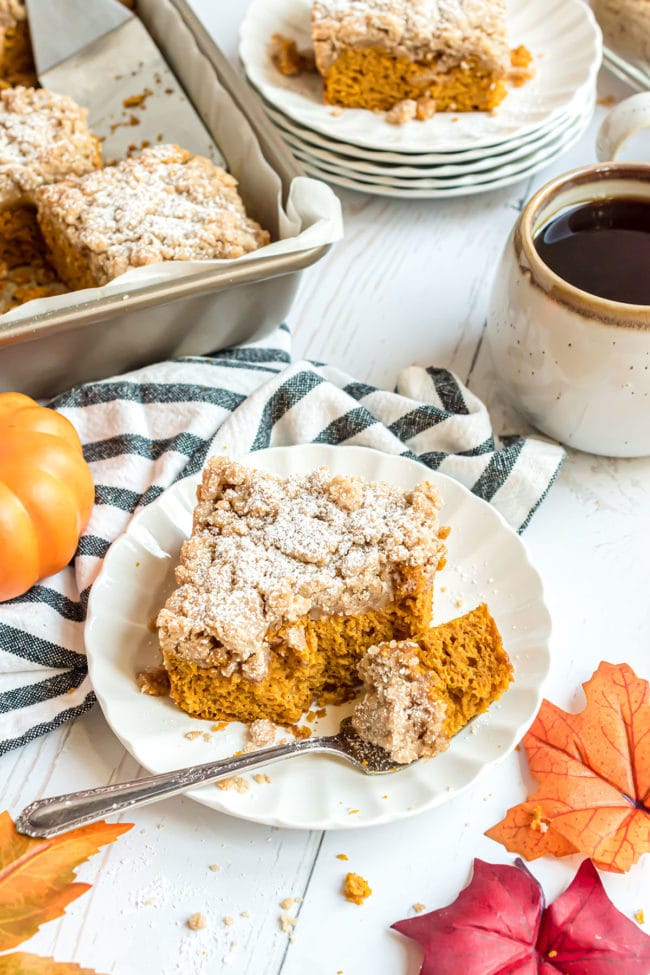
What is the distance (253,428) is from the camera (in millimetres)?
2029

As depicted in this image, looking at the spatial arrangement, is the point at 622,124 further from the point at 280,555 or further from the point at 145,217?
the point at 280,555

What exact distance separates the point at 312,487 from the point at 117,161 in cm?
131

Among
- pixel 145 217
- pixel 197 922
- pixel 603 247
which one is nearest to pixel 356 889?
pixel 197 922

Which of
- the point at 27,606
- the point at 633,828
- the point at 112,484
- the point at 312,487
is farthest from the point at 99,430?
the point at 633,828

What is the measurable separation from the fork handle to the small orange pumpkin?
0.42 metres

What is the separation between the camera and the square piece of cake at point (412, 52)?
2488 millimetres

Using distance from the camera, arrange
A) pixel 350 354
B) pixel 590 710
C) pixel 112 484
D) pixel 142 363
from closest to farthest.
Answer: pixel 590 710, pixel 112 484, pixel 142 363, pixel 350 354

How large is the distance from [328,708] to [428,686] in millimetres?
205

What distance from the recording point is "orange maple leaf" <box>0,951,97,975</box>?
1.43m

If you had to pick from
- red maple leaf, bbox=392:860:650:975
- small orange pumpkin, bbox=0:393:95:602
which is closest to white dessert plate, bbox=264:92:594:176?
small orange pumpkin, bbox=0:393:95:602

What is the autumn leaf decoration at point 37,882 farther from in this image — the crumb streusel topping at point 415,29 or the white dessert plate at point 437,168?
the crumb streusel topping at point 415,29

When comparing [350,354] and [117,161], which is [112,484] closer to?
[350,354]

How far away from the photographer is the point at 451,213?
2588mm

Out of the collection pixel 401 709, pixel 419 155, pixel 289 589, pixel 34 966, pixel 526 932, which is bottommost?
pixel 526 932
